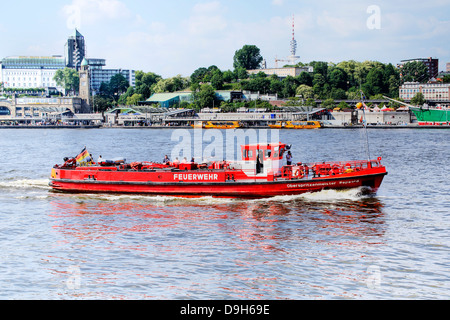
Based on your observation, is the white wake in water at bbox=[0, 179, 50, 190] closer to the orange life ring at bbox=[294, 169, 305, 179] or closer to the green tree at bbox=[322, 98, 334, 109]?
the orange life ring at bbox=[294, 169, 305, 179]

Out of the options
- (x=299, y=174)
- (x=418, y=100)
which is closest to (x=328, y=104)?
(x=418, y=100)

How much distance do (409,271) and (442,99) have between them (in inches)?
7229

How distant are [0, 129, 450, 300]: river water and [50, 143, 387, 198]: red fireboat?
694 mm

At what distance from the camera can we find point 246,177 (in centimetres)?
3722

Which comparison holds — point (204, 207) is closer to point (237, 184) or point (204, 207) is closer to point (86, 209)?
point (237, 184)

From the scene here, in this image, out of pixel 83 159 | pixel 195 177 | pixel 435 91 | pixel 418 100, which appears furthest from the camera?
pixel 435 91

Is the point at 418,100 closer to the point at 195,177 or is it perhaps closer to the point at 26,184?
the point at 26,184

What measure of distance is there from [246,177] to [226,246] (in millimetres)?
11622

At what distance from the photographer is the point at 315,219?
103 ft

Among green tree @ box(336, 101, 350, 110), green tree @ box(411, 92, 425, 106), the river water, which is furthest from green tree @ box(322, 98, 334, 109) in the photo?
the river water

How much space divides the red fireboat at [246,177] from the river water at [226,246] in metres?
0.69

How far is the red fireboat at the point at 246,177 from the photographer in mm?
36562

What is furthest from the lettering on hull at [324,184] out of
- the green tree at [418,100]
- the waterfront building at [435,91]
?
the waterfront building at [435,91]
